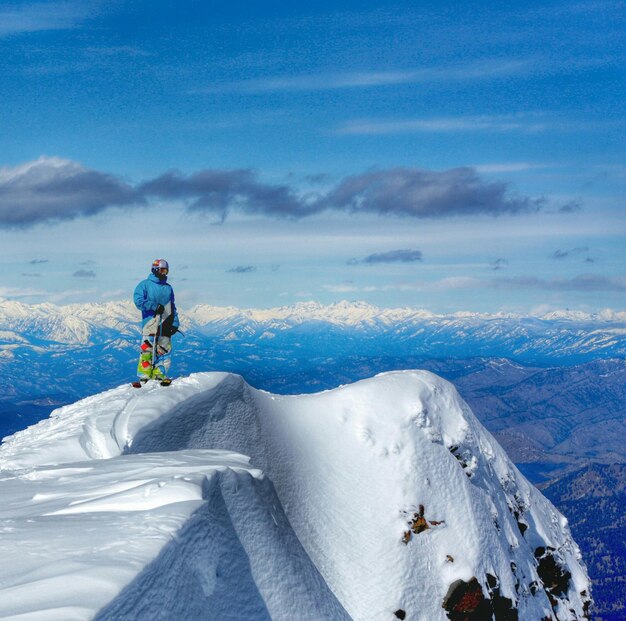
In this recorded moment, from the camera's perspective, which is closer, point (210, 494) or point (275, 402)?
point (210, 494)

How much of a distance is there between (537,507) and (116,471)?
2364 cm

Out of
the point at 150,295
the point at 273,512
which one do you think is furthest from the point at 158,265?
the point at 273,512

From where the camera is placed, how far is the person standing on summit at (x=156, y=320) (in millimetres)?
25609

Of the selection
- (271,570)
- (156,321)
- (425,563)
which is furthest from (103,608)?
(156,321)

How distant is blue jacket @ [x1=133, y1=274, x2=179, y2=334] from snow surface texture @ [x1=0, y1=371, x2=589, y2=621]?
332cm

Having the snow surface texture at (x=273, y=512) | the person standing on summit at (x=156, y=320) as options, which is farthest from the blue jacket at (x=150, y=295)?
the snow surface texture at (x=273, y=512)

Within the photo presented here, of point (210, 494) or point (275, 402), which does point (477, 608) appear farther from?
point (210, 494)

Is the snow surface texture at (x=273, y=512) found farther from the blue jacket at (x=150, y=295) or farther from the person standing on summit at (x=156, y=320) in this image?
the blue jacket at (x=150, y=295)

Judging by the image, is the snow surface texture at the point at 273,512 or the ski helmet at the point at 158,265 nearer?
the snow surface texture at the point at 273,512

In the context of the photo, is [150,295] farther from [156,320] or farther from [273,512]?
[273,512]

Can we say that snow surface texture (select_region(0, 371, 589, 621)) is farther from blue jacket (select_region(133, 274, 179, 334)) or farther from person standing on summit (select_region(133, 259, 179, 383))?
blue jacket (select_region(133, 274, 179, 334))

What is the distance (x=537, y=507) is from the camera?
101ft

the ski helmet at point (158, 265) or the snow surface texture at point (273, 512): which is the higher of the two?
the ski helmet at point (158, 265)

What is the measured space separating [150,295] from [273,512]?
13918 mm
